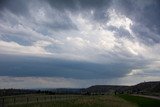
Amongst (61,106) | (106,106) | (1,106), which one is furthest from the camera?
(106,106)

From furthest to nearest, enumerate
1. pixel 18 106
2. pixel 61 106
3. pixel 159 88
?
pixel 159 88 < pixel 61 106 < pixel 18 106

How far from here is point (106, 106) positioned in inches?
2148

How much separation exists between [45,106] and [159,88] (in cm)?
12916

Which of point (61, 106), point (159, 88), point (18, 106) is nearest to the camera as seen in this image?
point (18, 106)

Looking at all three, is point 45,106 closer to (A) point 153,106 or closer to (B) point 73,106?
(B) point 73,106

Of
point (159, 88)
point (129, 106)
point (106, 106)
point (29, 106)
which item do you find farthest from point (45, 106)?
point (159, 88)

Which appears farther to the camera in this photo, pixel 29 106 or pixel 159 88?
pixel 159 88

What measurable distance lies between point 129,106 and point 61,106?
1160 cm

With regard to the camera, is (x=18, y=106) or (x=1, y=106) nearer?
(x=1, y=106)

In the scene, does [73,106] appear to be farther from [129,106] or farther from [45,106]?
[129,106]

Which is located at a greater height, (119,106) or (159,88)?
(159,88)

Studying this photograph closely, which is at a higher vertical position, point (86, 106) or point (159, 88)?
point (159, 88)

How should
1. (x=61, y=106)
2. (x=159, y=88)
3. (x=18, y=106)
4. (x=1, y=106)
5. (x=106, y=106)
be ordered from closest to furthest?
(x=1, y=106)
(x=18, y=106)
(x=61, y=106)
(x=106, y=106)
(x=159, y=88)

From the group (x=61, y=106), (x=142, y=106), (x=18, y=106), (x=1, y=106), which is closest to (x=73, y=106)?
(x=61, y=106)
